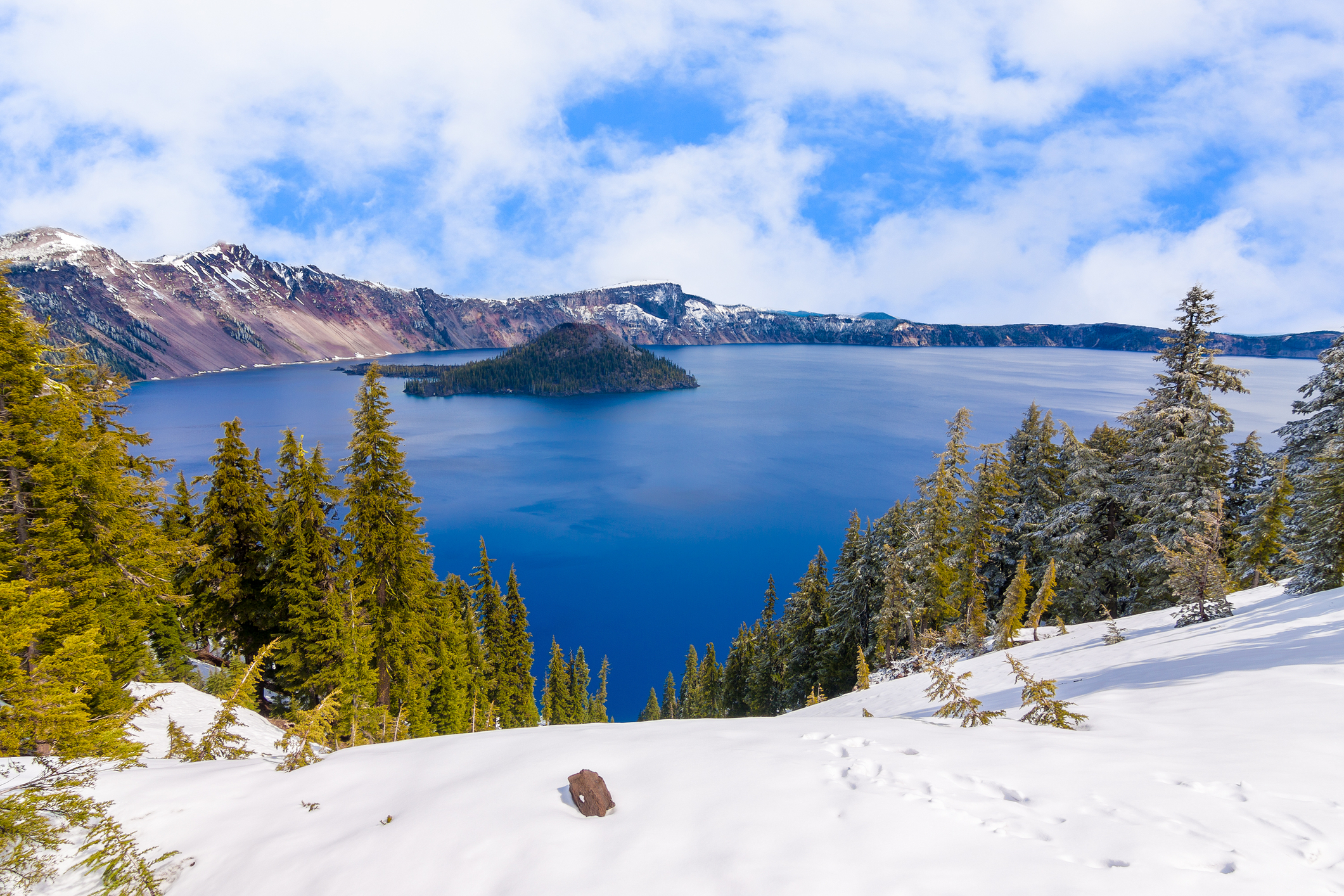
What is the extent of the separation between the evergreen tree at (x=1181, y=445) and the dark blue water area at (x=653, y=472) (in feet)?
98.7

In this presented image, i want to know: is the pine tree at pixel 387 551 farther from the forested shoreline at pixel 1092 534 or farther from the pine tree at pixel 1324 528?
the pine tree at pixel 1324 528

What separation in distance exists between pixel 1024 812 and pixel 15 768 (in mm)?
10393

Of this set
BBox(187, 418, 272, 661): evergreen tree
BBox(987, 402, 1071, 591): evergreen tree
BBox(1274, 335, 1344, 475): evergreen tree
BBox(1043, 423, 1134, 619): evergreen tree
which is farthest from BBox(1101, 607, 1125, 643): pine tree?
BBox(187, 418, 272, 661): evergreen tree

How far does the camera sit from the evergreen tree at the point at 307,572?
1596 cm

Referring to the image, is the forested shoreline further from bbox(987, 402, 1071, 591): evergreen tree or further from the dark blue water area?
the dark blue water area

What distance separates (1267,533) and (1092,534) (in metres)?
5.78

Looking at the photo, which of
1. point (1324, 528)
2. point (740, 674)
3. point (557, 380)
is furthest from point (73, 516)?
point (557, 380)

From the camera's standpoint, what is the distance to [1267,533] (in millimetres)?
18828

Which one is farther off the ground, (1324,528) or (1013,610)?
(1324,528)

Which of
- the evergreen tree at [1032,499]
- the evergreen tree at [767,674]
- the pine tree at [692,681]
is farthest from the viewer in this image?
the pine tree at [692,681]

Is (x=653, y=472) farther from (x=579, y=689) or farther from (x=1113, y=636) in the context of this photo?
(x=1113, y=636)

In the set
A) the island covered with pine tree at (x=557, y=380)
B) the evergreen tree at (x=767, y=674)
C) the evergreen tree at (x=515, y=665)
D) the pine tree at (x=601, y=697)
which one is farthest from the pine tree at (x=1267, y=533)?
the island covered with pine tree at (x=557, y=380)

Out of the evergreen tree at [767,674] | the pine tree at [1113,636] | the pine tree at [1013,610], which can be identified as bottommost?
the evergreen tree at [767,674]

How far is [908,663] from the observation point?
20.0 metres
